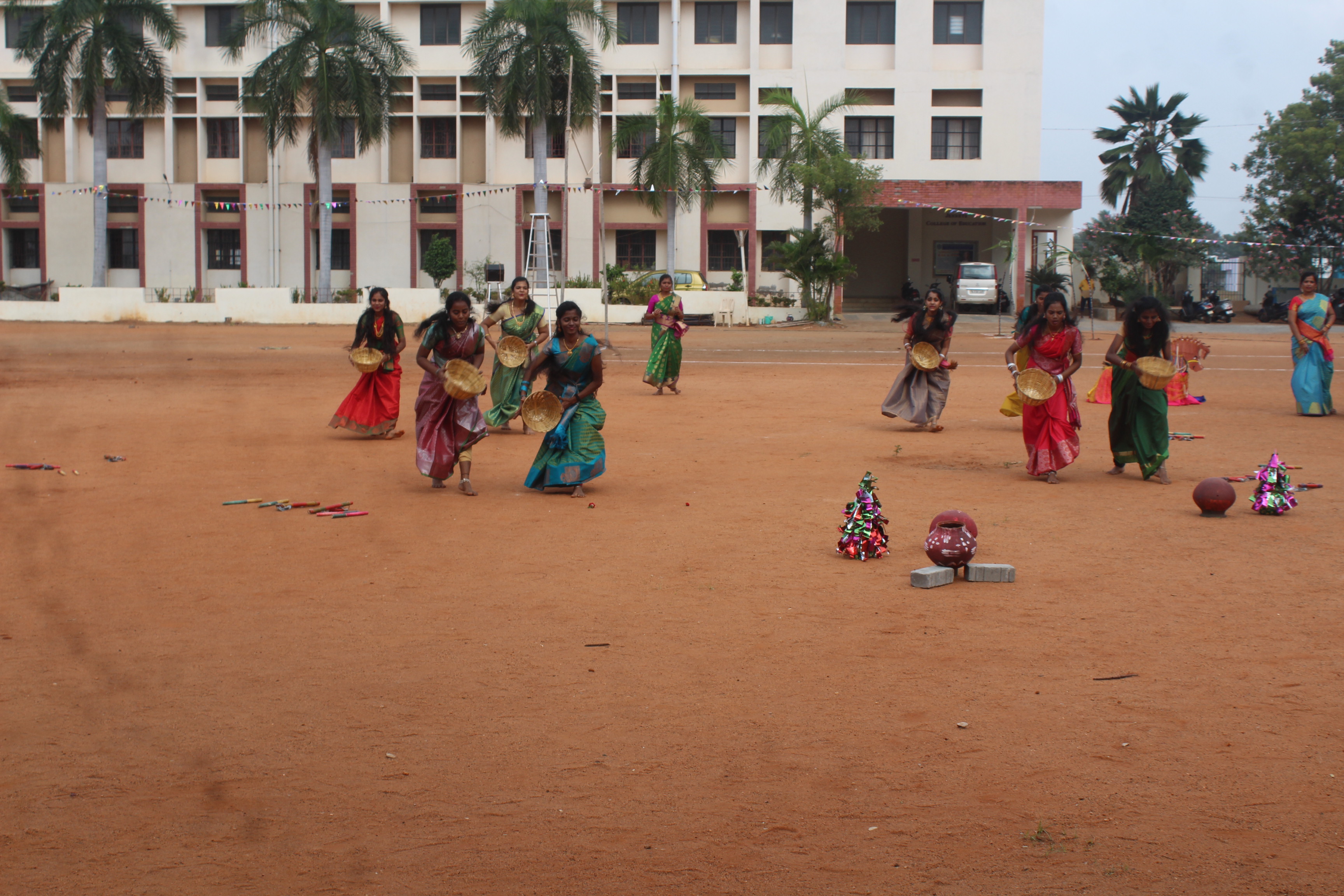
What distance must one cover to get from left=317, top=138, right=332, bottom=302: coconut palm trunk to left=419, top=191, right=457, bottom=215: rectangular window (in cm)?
392

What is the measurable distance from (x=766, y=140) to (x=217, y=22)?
22377 millimetres

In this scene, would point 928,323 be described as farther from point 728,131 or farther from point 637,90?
point 637,90

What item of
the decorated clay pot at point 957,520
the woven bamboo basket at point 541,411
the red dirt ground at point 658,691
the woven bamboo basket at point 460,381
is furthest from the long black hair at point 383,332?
the decorated clay pot at point 957,520

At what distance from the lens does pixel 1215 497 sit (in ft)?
28.9

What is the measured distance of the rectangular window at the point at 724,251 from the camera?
47812 mm

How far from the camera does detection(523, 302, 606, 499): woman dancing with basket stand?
9.62 metres

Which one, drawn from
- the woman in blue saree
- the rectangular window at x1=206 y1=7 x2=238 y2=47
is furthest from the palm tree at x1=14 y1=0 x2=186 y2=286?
the woman in blue saree

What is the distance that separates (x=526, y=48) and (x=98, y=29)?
15295mm

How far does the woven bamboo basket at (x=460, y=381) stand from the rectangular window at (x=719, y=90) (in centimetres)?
3999

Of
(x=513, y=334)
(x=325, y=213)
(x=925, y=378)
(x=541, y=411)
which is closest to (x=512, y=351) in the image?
(x=513, y=334)

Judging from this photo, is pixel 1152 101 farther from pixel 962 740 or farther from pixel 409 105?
pixel 962 740

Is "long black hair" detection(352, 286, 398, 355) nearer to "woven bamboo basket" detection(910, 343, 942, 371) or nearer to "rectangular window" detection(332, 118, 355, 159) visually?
"woven bamboo basket" detection(910, 343, 942, 371)

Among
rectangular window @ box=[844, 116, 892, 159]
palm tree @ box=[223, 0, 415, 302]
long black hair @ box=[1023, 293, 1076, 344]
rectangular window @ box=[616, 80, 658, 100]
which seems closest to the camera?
long black hair @ box=[1023, 293, 1076, 344]

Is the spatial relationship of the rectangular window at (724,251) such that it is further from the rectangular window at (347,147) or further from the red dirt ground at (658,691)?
the red dirt ground at (658,691)
